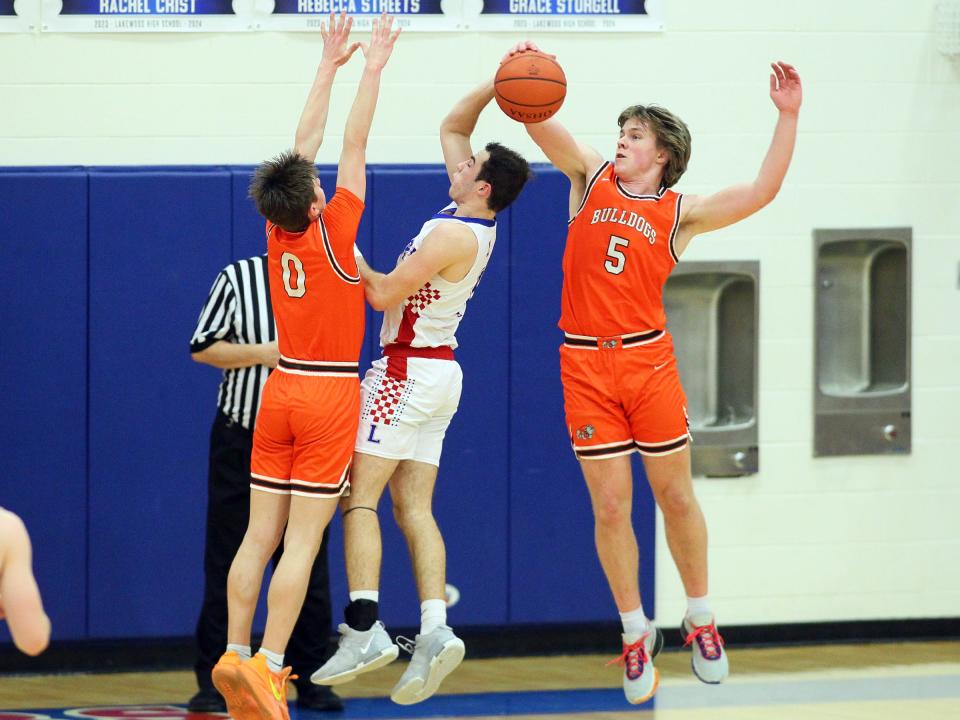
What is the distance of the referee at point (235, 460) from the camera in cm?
656

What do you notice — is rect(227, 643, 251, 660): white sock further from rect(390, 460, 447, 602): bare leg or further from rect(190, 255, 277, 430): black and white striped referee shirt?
rect(190, 255, 277, 430): black and white striped referee shirt

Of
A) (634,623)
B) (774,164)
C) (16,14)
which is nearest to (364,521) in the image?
(634,623)

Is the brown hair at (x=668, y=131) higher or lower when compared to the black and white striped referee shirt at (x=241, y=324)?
higher

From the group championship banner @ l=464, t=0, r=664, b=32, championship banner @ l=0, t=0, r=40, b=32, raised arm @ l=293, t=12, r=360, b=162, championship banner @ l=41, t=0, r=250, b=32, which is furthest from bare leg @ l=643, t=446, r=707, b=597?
championship banner @ l=0, t=0, r=40, b=32

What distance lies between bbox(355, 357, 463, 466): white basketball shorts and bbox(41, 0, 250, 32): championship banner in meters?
2.80

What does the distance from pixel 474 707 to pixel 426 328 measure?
7.13 ft

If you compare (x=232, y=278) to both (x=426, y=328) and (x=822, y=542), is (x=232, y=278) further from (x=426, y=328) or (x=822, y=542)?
(x=822, y=542)

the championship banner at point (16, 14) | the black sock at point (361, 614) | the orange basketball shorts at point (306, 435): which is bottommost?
the black sock at point (361, 614)

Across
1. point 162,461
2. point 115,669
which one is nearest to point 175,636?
point 115,669

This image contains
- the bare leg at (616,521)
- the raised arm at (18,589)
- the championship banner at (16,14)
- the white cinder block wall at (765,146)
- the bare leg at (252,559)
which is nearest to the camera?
the raised arm at (18,589)

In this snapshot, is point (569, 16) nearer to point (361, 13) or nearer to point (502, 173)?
point (361, 13)

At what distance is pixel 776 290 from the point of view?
8.27 m

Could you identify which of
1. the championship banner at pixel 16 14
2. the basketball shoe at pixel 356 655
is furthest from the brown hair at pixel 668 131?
the championship banner at pixel 16 14

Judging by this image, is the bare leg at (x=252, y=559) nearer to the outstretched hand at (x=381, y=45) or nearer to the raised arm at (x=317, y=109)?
the raised arm at (x=317, y=109)
